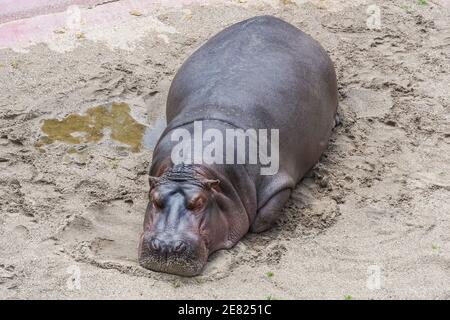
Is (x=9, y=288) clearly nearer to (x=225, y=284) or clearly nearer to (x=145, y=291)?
(x=145, y=291)

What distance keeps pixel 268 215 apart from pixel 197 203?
58 centimetres

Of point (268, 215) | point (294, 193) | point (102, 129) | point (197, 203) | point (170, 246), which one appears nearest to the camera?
point (170, 246)

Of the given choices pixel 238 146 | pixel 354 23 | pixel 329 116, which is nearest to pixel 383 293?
pixel 238 146

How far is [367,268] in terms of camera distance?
491cm

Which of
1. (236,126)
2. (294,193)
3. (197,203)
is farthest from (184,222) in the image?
(294,193)

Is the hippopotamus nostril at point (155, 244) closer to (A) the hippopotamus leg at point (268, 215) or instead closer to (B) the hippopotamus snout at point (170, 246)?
(B) the hippopotamus snout at point (170, 246)

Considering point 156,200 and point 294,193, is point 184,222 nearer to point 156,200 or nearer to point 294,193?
point 156,200

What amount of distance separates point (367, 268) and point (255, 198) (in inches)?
30.3

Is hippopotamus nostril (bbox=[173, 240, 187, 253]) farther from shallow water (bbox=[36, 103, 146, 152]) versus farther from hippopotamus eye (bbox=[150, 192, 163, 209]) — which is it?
shallow water (bbox=[36, 103, 146, 152])

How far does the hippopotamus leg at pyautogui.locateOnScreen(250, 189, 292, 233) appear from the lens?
5.25 meters

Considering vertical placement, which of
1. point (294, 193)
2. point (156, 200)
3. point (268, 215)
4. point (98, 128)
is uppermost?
point (156, 200)

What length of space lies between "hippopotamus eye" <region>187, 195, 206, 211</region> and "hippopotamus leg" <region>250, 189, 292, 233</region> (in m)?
0.50

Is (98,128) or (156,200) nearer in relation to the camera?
(156,200)

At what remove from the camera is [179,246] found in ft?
15.4
